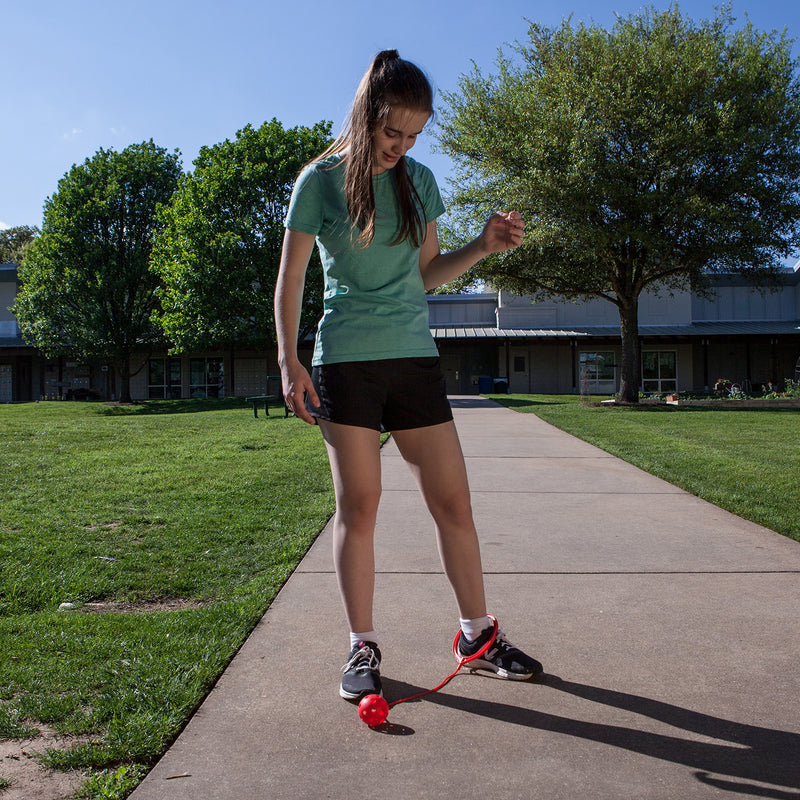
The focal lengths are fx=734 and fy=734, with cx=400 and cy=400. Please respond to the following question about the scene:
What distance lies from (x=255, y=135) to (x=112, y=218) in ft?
22.8

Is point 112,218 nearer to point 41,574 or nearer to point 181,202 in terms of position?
point 181,202

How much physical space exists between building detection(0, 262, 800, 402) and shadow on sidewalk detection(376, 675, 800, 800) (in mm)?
30481

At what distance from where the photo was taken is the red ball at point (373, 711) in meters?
2.07

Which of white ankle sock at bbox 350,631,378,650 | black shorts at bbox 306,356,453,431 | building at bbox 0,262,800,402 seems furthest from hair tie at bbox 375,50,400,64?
building at bbox 0,262,800,402

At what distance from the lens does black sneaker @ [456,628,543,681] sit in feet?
7.85

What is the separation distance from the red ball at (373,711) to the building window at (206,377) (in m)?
34.6

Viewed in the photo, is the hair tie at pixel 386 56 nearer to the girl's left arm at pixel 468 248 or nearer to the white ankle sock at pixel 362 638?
the girl's left arm at pixel 468 248

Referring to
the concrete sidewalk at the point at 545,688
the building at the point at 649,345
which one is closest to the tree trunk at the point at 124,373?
the building at the point at 649,345

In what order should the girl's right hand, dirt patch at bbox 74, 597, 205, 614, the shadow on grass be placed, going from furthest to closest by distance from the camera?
the shadow on grass < dirt patch at bbox 74, 597, 205, 614 < the girl's right hand

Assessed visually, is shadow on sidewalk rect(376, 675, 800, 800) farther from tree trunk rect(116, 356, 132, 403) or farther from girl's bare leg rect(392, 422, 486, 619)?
tree trunk rect(116, 356, 132, 403)

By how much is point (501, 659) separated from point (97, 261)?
28273mm

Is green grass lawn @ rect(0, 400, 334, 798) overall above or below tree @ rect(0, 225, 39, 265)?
below

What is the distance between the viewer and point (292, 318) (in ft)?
7.89

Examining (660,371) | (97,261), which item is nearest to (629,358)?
(660,371)
